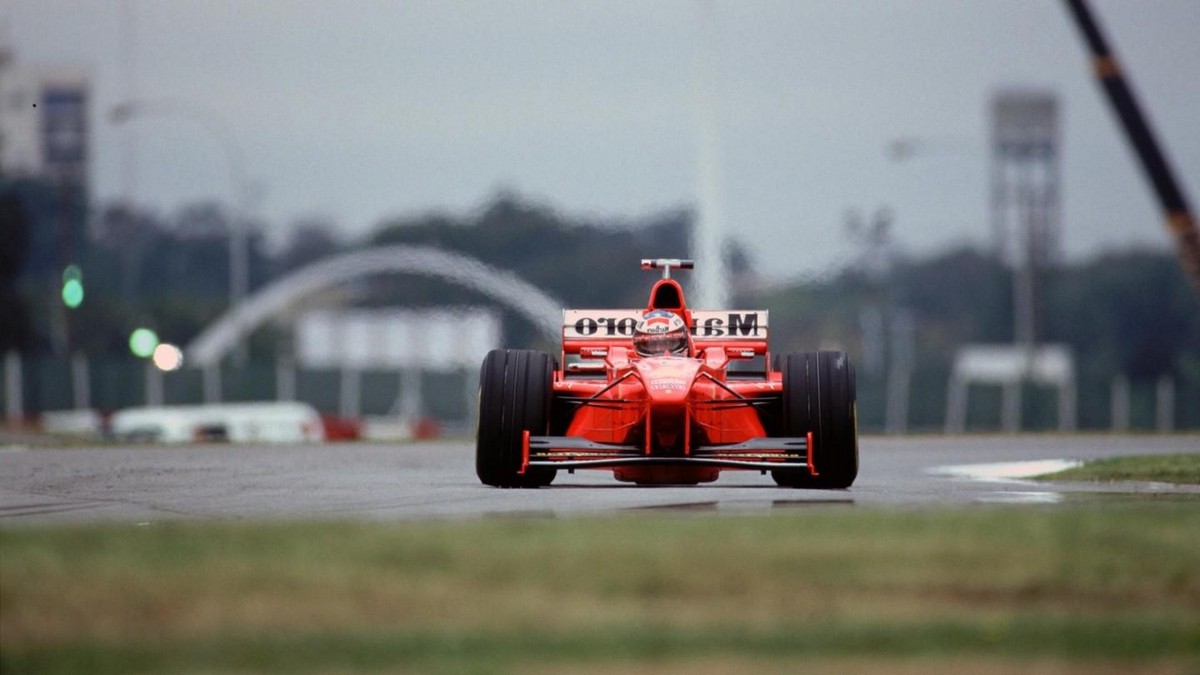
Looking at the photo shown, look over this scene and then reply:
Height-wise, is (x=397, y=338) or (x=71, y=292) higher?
(x=71, y=292)

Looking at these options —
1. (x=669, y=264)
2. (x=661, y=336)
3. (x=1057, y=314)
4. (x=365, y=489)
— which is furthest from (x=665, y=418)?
(x=1057, y=314)

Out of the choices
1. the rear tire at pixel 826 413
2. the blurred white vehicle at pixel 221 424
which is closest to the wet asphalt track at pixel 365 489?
the rear tire at pixel 826 413

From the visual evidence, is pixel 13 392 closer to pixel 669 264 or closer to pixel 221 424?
pixel 221 424

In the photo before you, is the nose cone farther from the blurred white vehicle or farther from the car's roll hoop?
the blurred white vehicle

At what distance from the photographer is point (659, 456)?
655 inches

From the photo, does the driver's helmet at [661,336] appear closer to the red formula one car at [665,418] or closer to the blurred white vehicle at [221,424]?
the red formula one car at [665,418]

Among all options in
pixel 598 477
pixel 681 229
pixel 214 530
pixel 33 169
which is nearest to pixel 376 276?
pixel 33 169

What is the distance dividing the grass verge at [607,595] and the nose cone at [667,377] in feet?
15.6

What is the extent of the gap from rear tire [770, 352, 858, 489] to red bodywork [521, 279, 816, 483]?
0.46 ft

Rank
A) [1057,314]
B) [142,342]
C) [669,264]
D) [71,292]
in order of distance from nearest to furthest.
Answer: [669,264] → [71,292] → [142,342] → [1057,314]

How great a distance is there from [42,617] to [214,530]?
8.13ft

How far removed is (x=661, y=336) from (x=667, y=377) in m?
1.35

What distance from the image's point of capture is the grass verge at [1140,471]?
63.3ft

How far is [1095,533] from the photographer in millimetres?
11008
